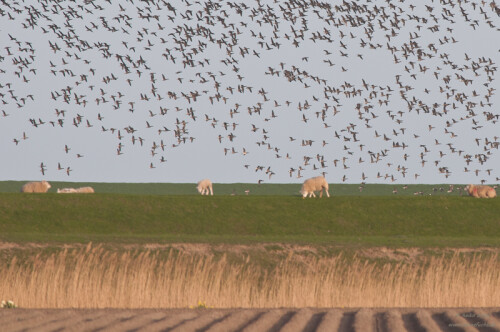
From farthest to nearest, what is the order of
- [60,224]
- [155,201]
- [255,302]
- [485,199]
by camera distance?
[485,199]
[155,201]
[60,224]
[255,302]

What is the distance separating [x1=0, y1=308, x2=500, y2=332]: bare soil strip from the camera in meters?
17.5

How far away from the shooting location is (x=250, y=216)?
49844 mm

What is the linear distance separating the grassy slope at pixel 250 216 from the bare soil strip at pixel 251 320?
23.7 m

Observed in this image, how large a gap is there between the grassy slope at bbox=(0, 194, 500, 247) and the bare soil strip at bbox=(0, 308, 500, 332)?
23.7 metres

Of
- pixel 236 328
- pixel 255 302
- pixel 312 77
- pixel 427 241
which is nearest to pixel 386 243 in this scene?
pixel 427 241

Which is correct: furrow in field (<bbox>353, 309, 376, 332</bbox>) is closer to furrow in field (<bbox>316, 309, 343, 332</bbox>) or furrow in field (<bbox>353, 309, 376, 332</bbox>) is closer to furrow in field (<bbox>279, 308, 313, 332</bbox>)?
furrow in field (<bbox>316, 309, 343, 332</bbox>)

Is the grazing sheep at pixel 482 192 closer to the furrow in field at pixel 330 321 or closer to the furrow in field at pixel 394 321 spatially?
the furrow in field at pixel 330 321

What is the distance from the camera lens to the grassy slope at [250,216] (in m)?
47.1

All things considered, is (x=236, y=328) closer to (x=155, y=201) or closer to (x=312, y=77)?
(x=312, y=77)

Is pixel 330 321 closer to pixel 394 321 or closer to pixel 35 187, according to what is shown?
pixel 394 321

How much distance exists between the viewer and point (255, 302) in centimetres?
2389

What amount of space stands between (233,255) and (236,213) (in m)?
15.4

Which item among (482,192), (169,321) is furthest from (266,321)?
(482,192)

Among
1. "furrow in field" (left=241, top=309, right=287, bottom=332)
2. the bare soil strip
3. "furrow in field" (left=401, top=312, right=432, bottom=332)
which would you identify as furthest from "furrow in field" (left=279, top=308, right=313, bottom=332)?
"furrow in field" (left=401, top=312, right=432, bottom=332)
